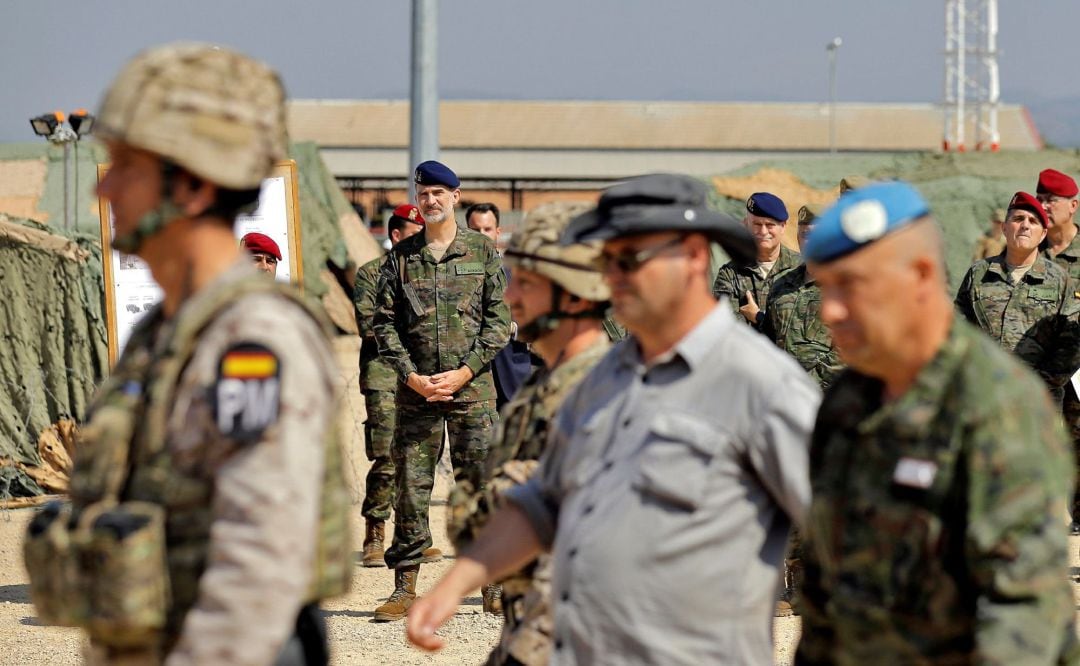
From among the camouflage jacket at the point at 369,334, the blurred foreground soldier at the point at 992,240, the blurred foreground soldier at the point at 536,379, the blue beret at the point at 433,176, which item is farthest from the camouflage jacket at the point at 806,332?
the blurred foreground soldier at the point at 992,240

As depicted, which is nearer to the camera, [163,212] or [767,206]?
[163,212]

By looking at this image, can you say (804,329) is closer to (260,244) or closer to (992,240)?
(260,244)

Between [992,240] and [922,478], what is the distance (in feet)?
43.5

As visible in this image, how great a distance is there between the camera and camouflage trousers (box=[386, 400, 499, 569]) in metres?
7.98

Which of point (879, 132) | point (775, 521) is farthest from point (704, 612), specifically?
point (879, 132)

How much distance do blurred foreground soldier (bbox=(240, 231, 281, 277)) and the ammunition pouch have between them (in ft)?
17.9

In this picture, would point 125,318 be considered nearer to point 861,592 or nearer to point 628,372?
point 628,372

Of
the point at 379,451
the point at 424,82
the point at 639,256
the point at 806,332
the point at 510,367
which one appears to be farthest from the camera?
the point at 424,82

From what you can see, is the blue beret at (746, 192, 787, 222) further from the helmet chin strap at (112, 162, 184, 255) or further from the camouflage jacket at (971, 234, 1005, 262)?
the camouflage jacket at (971, 234, 1005, 262)

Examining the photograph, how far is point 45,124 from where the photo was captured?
16734mm

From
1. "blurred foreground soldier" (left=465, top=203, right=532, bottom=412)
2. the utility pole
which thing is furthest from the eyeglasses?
the utility pole

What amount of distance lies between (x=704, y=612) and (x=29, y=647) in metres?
5.31

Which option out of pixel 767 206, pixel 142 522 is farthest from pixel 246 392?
pixel 767 206

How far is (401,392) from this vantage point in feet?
26.8
